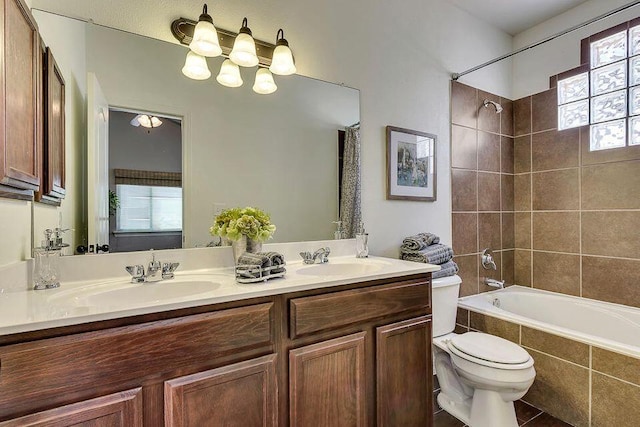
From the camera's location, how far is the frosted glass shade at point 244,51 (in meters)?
1.53

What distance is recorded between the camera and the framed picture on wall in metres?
2.14

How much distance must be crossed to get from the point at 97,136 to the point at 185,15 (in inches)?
27.6

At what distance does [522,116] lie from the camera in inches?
115

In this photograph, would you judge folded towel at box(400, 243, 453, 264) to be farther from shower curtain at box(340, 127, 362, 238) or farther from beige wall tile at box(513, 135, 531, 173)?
beige wall tile at box(513, 135, 531, 173)

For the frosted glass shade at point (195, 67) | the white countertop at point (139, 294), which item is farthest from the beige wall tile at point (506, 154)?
the frosted glass shade at point (195, 67)

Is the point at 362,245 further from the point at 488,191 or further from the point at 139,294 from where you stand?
the point at 488,191

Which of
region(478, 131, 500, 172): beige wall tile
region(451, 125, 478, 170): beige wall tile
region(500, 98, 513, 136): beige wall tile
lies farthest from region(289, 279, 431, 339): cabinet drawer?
region(500, 98, 513, 136): beige wall tile

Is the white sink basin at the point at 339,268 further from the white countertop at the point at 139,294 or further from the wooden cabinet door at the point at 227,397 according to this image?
the wooden cabinet door at the point at 227,397

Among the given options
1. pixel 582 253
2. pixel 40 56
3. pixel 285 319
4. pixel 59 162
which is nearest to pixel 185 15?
pixel 40 56

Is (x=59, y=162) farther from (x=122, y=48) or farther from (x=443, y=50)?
(x=443, y=50)

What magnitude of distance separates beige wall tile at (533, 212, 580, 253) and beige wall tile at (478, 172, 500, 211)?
0.38 m

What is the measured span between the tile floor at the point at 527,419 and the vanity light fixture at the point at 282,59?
212 cm

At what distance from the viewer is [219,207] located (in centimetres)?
157

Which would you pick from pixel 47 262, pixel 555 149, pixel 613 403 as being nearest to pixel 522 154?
pixel 555 149
